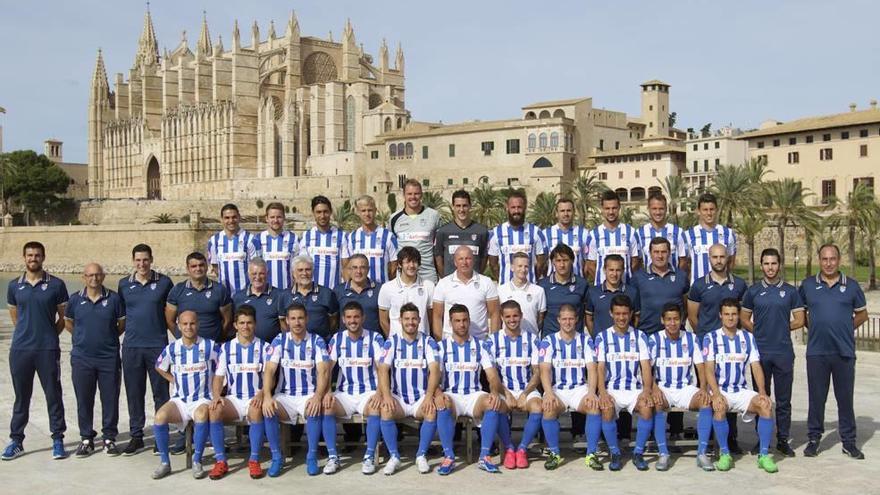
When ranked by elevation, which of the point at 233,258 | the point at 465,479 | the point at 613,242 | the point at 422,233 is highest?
the point at 422,233

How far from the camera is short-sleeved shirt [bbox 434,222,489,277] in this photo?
9839mm

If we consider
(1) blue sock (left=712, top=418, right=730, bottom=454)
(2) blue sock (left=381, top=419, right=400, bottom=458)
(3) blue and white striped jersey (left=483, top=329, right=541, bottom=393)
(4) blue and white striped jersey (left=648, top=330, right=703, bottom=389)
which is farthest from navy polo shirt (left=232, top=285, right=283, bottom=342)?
(1) blue sock (left=712, top=418, right=730, bottom=454)

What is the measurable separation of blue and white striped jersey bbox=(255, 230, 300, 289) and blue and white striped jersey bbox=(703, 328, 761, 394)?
427cm

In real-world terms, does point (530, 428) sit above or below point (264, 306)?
below

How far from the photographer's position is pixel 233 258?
32.4 feet

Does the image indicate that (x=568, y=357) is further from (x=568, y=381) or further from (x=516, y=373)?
(x=516, y=373)

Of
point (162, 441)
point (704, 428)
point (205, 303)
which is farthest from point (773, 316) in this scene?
point (162, 441)

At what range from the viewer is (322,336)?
9062mm

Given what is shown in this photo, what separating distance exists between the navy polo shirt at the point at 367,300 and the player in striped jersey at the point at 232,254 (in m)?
1.21

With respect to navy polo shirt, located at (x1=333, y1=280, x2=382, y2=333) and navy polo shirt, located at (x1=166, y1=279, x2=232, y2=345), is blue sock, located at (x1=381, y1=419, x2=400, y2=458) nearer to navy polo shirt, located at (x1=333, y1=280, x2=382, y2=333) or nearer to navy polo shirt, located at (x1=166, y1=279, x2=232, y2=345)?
navy polo shirt, located at (x1=333, y1=280, x2=382, y2=333)

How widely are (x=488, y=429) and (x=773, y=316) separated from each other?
2901mm

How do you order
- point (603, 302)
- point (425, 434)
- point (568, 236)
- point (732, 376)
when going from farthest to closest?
point (568, 236) < point (603, 302) < point (732, 376) < point (425, 434)

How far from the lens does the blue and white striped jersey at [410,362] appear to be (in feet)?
27.9

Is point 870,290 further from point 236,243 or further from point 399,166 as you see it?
point 399,166
